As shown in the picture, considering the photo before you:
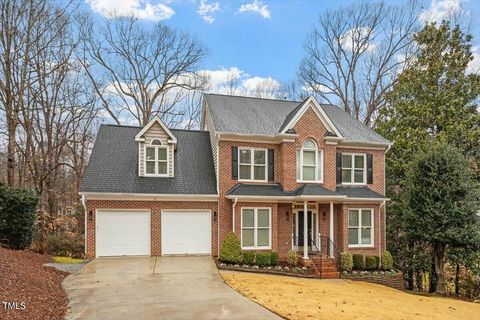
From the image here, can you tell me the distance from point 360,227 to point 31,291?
1414cm

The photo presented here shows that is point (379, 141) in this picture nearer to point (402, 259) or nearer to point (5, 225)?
point (402, 259)

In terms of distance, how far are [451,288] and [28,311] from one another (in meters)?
21.7

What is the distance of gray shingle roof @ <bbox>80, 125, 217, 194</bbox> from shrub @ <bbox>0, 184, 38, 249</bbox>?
2578 mm

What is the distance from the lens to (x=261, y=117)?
18828 millimetres

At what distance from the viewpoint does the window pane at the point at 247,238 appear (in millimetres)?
16312

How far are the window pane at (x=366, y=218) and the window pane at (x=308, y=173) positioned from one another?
3200mm

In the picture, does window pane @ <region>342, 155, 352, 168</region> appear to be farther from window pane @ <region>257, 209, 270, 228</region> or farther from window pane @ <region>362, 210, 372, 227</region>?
window pane @ <region>257, 209, 270, 228</region>

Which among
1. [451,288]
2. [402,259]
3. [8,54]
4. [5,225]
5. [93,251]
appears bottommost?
[451,288]

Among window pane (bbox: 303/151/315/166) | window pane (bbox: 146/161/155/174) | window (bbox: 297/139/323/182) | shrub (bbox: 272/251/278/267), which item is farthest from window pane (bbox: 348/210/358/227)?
window pane (bbox: 146/161/155/174)

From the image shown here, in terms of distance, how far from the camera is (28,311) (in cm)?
724

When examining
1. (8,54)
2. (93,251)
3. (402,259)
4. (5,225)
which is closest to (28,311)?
(93,251)

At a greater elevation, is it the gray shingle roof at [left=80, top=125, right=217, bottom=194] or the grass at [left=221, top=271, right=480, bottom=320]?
the gray shingle roof at [left=80, top=125, right=217, bottom=194]

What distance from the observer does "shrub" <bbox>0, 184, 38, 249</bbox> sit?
1505cm

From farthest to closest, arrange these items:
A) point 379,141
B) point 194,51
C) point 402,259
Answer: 1. point 194,51
2. point 402,259
3. point 379,141
